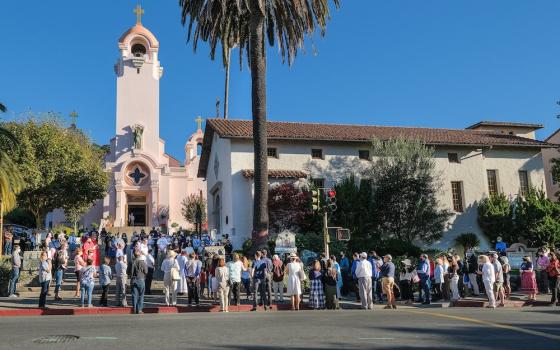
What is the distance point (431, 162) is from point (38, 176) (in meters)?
24.5

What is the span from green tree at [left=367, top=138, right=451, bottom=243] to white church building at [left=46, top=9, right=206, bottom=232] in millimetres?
24487

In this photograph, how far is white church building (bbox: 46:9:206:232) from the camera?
4712 centimetres

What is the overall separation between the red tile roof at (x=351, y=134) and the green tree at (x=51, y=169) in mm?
8554

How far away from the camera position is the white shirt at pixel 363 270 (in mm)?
16453

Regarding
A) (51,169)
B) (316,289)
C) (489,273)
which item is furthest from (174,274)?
(51,169)

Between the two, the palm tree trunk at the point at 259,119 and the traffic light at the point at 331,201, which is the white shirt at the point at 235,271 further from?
the palm tree trunk at the point at 259,119

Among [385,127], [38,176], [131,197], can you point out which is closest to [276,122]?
[385,127]

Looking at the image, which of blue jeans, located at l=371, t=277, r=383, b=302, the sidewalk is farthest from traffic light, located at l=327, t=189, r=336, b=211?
the sidewalk

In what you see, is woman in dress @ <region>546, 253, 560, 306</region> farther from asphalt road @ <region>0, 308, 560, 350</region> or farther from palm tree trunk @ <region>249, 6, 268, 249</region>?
palm tree trunk @ <region>249, 6, 268, 249</region>

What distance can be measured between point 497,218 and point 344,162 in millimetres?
10156

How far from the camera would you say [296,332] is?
10156 mm

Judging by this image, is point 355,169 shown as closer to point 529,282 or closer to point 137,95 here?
point 529,282

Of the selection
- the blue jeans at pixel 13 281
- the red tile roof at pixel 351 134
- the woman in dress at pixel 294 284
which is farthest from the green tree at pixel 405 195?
the blue jeans at pixel 13 281

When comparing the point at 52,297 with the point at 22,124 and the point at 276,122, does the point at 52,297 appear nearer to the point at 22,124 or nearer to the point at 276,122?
the point at 276,122
